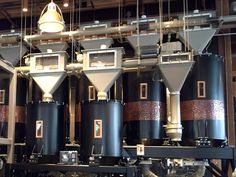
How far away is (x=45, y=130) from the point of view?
445cm

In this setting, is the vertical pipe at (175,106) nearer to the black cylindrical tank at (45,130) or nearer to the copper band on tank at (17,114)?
the black cylindrical tank at (45,130)

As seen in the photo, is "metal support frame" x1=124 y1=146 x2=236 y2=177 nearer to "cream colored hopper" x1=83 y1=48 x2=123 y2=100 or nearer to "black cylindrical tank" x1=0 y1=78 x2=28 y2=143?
"cream colored hopper" x1=83 y1=48 x2=123 y2=100

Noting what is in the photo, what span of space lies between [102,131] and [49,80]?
1.07 meters

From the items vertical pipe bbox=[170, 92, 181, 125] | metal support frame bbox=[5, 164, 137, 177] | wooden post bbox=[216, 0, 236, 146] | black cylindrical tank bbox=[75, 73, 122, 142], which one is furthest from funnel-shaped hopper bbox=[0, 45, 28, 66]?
wooden post bbox=[216, 0, 236, 146]

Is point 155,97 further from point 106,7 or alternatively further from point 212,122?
point 106,7

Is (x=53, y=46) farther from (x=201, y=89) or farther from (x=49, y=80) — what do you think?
(x=201, y=89)

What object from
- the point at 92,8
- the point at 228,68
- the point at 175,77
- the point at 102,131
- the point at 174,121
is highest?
the point at 92,8

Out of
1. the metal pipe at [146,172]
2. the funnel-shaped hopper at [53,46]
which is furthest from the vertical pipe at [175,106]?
the funnel-shaped hopper at [53,46]

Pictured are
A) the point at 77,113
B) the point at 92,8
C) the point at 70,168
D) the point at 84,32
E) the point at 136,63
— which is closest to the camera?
the point at 70,168

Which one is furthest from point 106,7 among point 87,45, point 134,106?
point 134,106

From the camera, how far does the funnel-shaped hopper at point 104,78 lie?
4.42 metres

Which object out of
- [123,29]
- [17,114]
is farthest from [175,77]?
[17,114]

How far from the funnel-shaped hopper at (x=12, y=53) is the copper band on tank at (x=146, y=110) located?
2065 mm

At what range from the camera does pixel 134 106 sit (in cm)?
474
